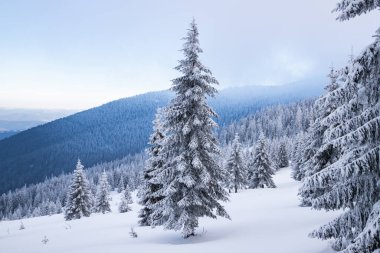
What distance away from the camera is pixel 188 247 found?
1515cm

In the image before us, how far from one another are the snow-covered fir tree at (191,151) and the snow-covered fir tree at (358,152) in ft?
31.6

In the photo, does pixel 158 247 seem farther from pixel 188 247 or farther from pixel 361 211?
pixel 361 211

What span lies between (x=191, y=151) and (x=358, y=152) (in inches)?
441

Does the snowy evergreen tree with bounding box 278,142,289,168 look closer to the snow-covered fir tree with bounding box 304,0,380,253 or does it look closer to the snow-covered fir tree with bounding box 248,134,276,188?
the snow-covered fir tree with bounding box 248,134,276,188

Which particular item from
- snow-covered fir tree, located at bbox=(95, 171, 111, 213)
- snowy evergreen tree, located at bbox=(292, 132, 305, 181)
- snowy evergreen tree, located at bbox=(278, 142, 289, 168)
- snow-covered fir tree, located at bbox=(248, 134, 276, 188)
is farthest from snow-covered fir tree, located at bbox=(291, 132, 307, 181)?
snow-covered fir tree, located at bbox=(95, 171, 111, 213)

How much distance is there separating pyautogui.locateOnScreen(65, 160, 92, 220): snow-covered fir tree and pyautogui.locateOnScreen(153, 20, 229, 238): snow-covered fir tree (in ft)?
118

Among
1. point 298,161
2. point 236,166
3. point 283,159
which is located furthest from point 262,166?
point 283,159

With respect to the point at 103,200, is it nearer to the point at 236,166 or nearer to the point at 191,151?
the point at 236,166

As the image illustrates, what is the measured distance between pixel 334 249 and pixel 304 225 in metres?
7.41

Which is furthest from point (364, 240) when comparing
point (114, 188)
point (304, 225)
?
point (114, 188)

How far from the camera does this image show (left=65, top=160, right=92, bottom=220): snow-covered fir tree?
164 ft

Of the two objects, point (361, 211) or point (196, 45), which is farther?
point (196, 45)

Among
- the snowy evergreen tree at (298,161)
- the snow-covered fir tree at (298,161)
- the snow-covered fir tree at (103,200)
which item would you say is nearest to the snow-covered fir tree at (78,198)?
the snow-covered fir tree at (103,200)

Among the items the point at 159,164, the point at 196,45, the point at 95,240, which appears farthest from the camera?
the point at 159,164
